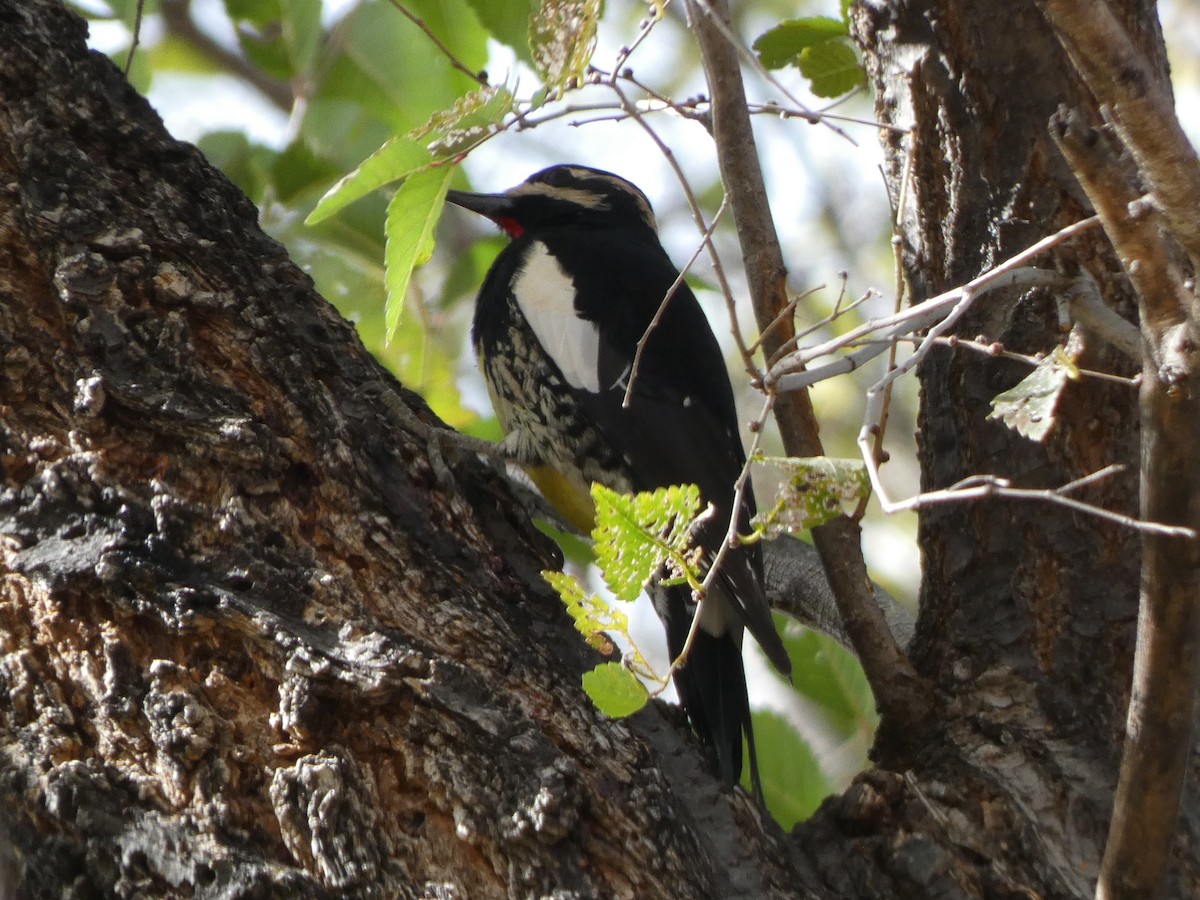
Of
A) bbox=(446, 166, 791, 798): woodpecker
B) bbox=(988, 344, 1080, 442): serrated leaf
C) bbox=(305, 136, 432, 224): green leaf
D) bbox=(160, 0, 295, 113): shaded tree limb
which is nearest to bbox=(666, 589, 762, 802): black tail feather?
bbox=(446, 166, 791, 798): woodpecker

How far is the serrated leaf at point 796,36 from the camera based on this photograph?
2.21 m

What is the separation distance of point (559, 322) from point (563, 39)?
130 cm

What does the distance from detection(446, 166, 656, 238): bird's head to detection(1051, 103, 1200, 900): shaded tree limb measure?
225 cm

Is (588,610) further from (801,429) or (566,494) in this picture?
(566,494)

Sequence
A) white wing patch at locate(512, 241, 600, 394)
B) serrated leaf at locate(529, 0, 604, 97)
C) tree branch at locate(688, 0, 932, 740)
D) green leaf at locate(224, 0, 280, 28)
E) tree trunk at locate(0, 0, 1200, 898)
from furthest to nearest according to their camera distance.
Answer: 1. white wing patch at locate(512, 241, 600, 394)
2. green leaf at locate(224, 0, 280, 28)
3. tree branch at locate(688, 0, 932, 740)
4. serrated leaf at locate(529, 0, 604, 97)
5. tree trunk at locate(0, 0, 1200, 898)

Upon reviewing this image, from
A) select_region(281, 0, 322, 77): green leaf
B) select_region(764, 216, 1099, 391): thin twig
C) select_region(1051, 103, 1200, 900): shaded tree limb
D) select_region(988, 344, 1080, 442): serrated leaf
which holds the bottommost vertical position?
select_region(1051, 103, 1200, 900): shaded tree limb

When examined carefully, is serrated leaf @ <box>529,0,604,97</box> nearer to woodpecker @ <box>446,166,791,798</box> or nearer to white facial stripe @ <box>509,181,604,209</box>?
woodpecker @ <box>446,166,791,798</box>

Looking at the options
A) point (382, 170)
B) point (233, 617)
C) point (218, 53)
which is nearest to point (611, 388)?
point (382, 170)

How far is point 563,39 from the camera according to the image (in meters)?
1.46

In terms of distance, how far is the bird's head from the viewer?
3299 millimetres

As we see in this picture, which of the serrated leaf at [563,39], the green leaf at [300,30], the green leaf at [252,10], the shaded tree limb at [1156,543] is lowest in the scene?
the shaded tree limb at [1156,543]

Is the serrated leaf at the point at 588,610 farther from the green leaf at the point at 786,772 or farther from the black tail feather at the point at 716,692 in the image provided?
the green leaf at the point at 786,772

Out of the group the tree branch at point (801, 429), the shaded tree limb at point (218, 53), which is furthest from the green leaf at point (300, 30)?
the shaded tree limb at point (218, 53)

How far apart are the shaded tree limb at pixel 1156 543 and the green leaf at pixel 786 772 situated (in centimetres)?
86
